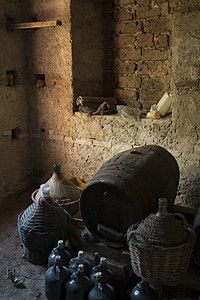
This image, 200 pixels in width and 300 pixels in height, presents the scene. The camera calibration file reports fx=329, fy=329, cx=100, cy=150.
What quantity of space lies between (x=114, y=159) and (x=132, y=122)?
1.01m

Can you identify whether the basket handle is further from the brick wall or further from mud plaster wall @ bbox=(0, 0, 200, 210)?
the brick wall

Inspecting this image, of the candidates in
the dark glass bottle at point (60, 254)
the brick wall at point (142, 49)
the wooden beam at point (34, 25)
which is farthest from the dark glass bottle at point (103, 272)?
the wooden beam at point (34, 25)

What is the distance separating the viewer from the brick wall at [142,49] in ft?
14.9

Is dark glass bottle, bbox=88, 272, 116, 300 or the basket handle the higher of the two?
the basket handle

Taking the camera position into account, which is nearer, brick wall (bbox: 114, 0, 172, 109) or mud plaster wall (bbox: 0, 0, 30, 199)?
brick wall (bbox: 114, 0, 172, 109)

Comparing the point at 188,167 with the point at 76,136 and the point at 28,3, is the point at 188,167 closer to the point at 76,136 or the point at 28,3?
the point at 76,136

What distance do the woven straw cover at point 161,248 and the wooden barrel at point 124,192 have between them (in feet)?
0.84

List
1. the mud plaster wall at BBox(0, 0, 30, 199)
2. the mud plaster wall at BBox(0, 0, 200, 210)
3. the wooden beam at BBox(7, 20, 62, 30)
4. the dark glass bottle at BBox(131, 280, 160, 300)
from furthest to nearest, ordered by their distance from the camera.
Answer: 1. the mud plaster wall at BBox(0, 0, 30, 199)
2. the wooden beam at BBox(7, 20, 62, 30)
3. the mud plaster wall at BBox(0, 0, 200, 210)
4. the dark glass bottle at BBox(131, 280, 160, 300)

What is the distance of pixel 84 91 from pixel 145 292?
3.15 m

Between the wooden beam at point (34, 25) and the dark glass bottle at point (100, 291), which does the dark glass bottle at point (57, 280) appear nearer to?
the dark glass bottle at point (100, 291)

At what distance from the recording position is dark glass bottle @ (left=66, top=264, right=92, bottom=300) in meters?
2.68

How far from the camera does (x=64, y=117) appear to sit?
4.83m

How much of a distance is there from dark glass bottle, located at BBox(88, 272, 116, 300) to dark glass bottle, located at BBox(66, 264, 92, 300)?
0.29 ft

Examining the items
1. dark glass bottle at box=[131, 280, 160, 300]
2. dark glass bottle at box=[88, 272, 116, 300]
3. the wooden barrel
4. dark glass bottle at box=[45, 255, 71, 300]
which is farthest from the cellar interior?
dark glass bottle at box=[131, 280, 160, 300]
